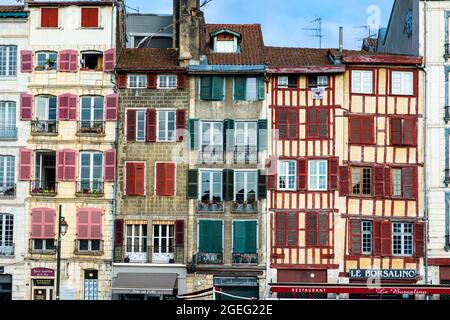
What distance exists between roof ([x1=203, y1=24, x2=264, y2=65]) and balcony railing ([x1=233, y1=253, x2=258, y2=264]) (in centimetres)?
877

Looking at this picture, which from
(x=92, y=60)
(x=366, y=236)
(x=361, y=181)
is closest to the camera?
(x=366, y=236)

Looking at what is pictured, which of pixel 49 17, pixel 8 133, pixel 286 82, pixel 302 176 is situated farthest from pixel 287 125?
pixel 8 133

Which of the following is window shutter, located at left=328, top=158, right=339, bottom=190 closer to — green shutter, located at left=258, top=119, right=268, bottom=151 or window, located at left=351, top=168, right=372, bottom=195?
window, located at left=351, top=168, right=372, bottom=195

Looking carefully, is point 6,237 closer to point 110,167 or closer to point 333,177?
point 110,167

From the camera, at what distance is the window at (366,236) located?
35.9m

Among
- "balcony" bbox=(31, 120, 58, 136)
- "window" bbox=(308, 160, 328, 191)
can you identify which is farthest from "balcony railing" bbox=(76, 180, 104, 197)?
"window" bbox=(308, 160, 328, 191)

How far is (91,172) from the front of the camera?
121 ft

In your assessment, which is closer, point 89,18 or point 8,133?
point 8,133

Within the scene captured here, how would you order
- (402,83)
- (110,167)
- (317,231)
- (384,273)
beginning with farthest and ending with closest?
(402,83), (110,167), (317,231), (384,273)

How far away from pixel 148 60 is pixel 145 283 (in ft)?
34.6

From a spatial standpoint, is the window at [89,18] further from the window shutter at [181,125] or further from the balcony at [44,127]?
the window shutter at [181,125]

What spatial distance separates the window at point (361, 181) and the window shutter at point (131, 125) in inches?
396

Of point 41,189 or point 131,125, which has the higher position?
point 131,125
